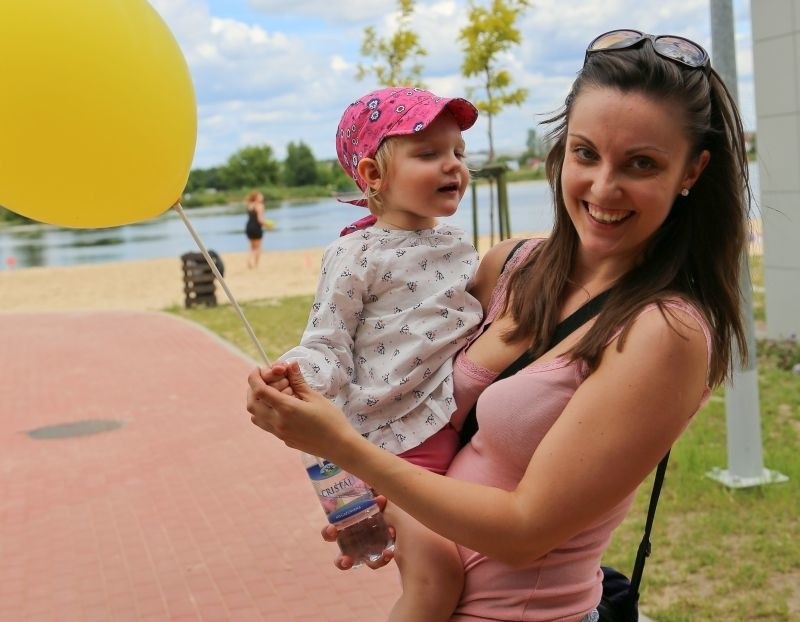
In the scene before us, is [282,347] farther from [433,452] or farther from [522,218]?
[522,218]

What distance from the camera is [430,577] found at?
2096 millimetres

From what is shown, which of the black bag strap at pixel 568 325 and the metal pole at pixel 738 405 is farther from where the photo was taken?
the metal pole at pixel 738 405

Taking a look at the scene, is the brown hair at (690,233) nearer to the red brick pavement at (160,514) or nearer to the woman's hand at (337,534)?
the woman's hand at (337,534)

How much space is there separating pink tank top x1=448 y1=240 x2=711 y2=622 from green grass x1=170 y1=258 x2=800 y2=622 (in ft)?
9.27

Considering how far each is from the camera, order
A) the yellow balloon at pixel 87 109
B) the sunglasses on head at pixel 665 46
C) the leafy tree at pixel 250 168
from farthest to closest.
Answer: the leafy tree at pixel 250 168
the yellow balloon at pixel 87 109
the sunglasses on head at pixel 665 46

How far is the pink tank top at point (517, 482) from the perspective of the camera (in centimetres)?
191

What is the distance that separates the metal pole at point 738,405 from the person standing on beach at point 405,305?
3916mm

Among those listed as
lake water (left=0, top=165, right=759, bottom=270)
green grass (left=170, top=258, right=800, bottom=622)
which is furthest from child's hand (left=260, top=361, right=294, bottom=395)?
lake water (left=0, top=165, right=759, bottom=270)

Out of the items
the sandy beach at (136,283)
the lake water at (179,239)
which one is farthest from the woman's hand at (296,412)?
the lake water at (179,239)

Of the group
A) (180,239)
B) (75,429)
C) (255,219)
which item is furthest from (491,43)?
(180,239)

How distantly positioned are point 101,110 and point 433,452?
1.06 meters

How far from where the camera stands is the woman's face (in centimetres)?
187

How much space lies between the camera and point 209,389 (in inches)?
424

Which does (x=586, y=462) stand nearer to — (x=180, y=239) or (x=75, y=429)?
(x=75, y=429)
